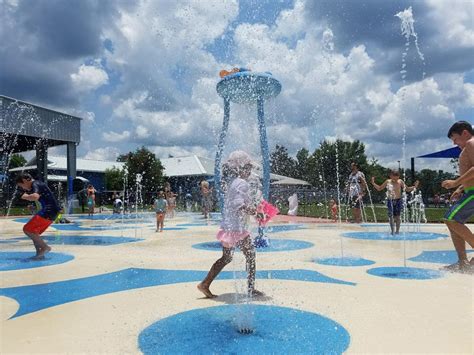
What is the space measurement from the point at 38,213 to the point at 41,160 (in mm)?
23904

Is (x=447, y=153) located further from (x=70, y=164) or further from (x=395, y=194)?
(x=70, y=164)

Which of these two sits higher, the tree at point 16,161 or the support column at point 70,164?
the tree at point 16,161

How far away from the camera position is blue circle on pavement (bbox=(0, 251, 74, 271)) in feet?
21.1

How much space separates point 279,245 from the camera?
862 cm

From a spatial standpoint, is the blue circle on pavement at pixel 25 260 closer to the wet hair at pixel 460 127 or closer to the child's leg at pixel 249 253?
the child's leg at pixel 249 253

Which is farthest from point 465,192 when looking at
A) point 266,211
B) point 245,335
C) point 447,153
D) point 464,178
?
point 447,153

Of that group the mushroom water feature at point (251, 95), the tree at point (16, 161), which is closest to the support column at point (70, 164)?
the mushroom water feature at point (251, 95)

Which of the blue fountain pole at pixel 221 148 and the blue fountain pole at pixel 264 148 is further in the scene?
the blue fountain pole at pixel 221 148

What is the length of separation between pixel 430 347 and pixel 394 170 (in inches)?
305

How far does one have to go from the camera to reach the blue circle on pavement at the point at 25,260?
21.1 ft

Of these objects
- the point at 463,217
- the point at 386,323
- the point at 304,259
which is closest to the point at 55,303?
the point at 386,323

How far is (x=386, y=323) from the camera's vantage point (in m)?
3.40

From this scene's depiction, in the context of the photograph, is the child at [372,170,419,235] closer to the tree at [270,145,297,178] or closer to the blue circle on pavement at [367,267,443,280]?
the blue circle on pavement at [367,267,443,280]

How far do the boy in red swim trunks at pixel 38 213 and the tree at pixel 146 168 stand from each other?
3516 centimetres
